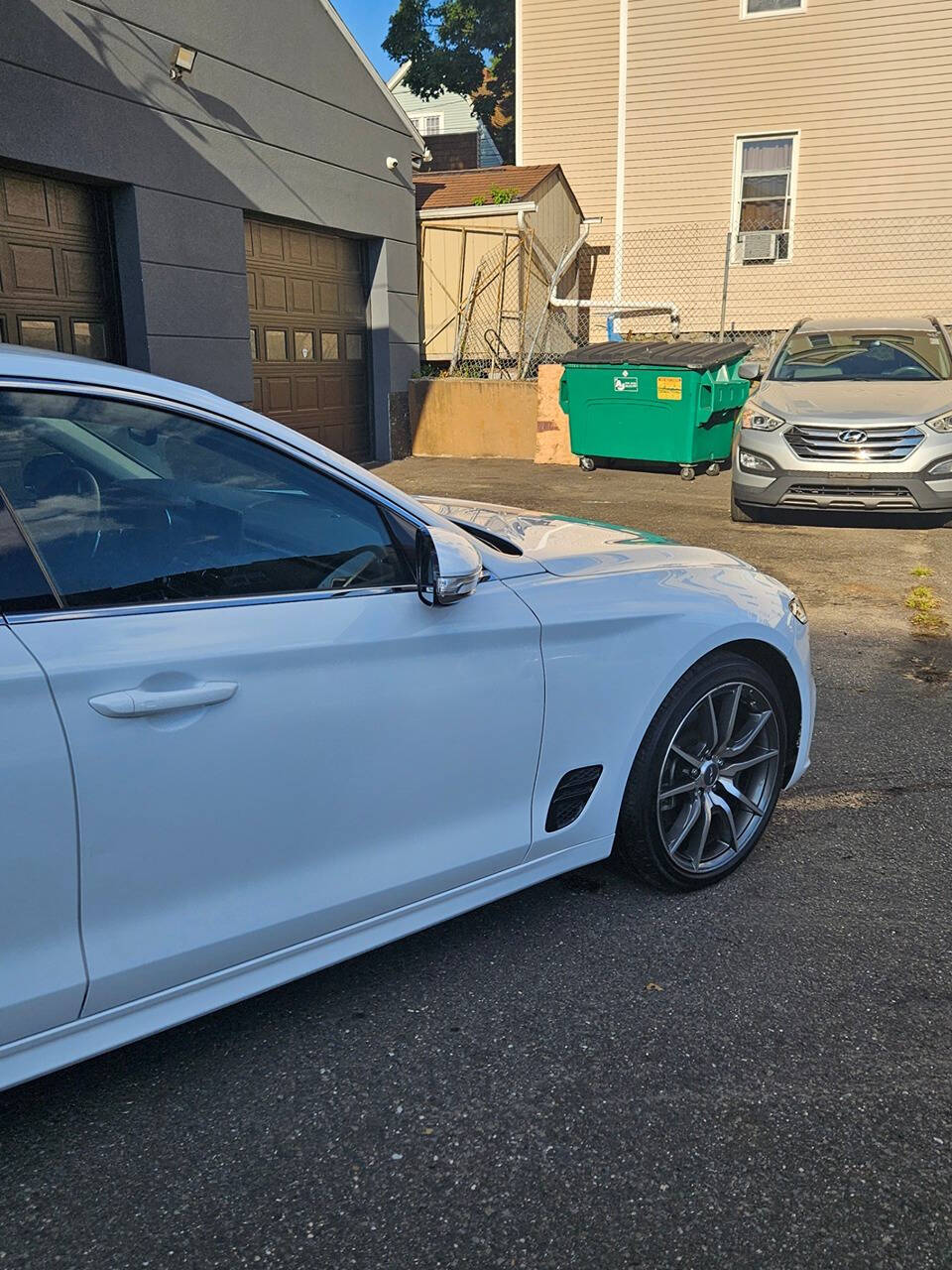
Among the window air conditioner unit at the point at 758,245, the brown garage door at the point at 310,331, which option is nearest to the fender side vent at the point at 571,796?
the brown garage door at the point at 310,331

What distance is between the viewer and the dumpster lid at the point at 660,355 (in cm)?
1098

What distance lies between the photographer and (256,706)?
2.05 meters

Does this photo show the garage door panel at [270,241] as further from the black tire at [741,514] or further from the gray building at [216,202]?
the black tire at [741,514]

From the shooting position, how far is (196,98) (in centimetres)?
971

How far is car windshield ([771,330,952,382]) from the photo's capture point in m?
9.16

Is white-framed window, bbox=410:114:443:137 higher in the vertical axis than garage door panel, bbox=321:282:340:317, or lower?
higher

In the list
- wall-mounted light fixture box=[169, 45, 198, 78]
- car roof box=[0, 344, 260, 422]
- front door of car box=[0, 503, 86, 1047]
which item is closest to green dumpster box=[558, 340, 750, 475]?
wall-mounted light fixture box=[169, 45, 198, 78]

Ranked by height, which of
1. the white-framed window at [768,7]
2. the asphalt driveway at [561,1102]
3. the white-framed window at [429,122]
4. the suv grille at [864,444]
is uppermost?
the white-framed window at [429,122]

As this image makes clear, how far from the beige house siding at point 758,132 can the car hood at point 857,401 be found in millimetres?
8747

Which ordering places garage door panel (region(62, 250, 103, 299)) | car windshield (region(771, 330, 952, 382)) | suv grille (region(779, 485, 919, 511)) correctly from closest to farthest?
suv grille (region(779, 485, 919, 511))
garage door panel (region(62, 250, 103, 299))
car windshield (region(771, 330, 952, 382))

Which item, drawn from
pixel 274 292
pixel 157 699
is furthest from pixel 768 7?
pixel 157 699

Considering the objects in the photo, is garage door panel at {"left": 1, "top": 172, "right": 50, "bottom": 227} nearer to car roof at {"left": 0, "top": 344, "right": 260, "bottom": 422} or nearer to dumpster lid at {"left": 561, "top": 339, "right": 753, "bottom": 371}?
dumpster lid at {"left": 561, "top": 339, "right": 753, "bottom": 371}

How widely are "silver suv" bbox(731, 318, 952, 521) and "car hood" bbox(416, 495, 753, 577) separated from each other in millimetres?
5214

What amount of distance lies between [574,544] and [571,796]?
76cm
